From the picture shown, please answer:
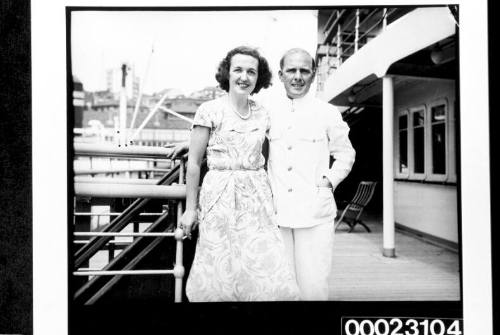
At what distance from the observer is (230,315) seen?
1.44 metres

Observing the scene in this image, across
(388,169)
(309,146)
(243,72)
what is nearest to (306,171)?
(309,146)

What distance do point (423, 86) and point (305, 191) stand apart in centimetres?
75

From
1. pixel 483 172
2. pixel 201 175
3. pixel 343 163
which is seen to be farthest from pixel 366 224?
pixel 201 175

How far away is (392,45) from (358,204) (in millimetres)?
742

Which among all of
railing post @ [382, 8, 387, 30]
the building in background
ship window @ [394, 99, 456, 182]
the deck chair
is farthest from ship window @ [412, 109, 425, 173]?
the building in background

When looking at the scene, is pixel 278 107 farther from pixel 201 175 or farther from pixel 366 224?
pixel 366 224

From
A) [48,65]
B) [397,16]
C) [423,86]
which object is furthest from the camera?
[423,86]

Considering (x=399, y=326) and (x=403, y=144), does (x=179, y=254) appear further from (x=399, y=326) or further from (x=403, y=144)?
(x=403, y=144)

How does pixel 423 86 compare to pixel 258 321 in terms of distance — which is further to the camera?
pixel 423 86

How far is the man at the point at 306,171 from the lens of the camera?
4.66 feet

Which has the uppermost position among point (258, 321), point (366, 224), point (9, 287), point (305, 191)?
point (305, 191)

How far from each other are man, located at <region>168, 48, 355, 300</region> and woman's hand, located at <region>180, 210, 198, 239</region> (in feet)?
1.12

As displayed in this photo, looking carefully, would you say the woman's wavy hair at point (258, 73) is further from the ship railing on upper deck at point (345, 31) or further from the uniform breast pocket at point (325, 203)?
the uniform breast pocket at point (325, 203)

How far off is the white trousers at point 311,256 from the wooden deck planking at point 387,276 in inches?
1.4
